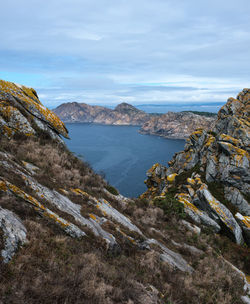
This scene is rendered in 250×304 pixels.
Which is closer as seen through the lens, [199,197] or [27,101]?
[27,101]

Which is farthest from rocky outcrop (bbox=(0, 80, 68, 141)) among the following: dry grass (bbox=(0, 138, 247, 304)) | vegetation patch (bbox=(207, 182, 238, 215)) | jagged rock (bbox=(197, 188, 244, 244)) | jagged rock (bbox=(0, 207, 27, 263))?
vegetation patch (bbox=(207, 182, 238, 215))

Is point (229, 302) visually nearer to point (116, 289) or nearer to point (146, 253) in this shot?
point (146, 253)

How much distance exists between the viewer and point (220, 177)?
89.1 ft

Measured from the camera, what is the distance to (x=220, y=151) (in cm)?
2967

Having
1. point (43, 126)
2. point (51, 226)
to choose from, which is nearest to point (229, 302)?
point (51, 226)

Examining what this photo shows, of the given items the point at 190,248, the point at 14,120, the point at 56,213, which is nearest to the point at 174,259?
the point at 190,248

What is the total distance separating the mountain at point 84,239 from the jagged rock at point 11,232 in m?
0.03

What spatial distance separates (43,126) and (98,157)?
323 ft

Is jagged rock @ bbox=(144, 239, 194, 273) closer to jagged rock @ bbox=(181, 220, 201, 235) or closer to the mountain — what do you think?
the mountain

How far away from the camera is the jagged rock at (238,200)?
23.3 m

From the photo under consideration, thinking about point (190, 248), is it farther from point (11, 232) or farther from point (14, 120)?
point (14, 120)

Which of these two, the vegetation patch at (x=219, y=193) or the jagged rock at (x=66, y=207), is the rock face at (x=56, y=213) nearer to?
the jagged rock at (x=66, y=207)

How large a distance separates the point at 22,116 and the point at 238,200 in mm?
26108

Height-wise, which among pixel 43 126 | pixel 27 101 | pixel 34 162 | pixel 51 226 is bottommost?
pixel 51 226
